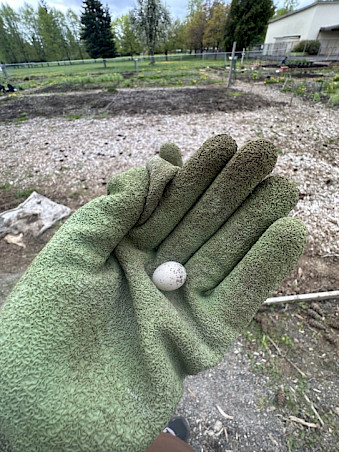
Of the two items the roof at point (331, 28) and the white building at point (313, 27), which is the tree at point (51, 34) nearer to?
the white building at point (313, 27)

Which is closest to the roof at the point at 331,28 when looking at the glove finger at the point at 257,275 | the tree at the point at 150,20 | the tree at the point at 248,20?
the tree at the point at 248,20

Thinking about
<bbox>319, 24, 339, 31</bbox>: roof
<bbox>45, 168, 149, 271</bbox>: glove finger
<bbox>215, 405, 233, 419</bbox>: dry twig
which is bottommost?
<bbox>215, 405, 233, 419</bbox>: dry twig

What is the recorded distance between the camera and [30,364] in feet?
3.02

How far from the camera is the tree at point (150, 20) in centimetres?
2728

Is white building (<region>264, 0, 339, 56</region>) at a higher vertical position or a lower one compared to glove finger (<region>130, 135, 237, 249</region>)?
lower

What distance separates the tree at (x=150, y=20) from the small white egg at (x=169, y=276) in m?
32.9

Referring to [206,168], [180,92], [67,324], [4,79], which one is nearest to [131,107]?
[180,92]

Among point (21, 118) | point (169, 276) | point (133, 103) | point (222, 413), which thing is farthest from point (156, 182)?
point (133, 103)

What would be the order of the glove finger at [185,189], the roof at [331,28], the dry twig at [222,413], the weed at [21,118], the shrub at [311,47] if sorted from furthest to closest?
the shrub at [311,47] → the roof at [331,28] → the weed at [21,118] → the dry twig at [222,413] → the glove finger at [185,189]

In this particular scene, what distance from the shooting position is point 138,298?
4.04 ft

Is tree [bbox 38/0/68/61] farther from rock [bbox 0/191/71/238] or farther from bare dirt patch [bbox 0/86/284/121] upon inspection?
rock [bbox 0/191/71/238]

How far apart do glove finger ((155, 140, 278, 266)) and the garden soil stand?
1.22 m

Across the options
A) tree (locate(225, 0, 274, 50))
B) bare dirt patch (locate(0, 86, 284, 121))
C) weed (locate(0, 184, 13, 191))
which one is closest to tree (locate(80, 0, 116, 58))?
tree (locate(225, 0, 274, 50))

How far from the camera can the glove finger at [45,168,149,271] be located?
115 cm
